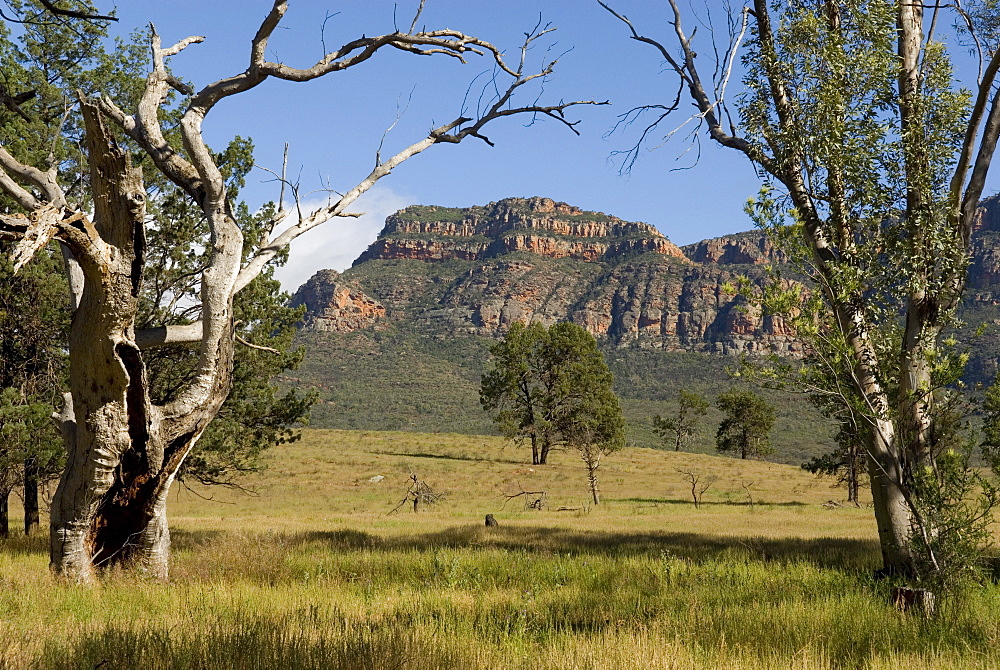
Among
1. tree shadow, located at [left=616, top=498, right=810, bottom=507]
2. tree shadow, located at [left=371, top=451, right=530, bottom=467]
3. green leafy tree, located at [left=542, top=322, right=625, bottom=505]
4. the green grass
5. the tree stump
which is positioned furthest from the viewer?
the green grass

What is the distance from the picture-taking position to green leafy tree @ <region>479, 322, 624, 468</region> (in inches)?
2103

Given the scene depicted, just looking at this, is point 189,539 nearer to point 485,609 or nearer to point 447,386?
point 485,609

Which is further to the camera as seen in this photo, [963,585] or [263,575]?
[263,575]

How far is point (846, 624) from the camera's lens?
6152 mm

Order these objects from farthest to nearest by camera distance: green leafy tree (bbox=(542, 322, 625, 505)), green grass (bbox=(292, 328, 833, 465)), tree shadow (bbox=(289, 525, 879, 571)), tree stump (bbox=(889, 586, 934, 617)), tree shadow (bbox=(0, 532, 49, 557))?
green grass (bbox=(292, 328, 833, 465)) → green leafy tree (bbox=(542, 322, 625, 505)) → tree shadow (bbox=(289, 525, 879, 571)) → tree shadow (bbox=(0, 532, 49, 557)) → tree stump (bbox=(889, 586, 934, 617))

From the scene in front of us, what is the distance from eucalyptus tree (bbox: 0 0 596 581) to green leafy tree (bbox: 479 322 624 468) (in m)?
44.0

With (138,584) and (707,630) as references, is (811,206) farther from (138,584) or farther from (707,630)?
(138,584)

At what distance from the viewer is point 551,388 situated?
186ft

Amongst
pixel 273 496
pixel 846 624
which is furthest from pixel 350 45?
pixel 273 496

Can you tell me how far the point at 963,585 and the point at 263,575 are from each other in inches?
289

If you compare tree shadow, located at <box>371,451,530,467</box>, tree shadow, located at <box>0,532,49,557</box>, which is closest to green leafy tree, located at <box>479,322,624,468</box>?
tree shadow, located at <box>371,451,530,467</box>

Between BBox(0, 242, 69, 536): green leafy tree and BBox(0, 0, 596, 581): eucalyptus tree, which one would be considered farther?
BBox(0, 242, 69, 536): green leafy tree

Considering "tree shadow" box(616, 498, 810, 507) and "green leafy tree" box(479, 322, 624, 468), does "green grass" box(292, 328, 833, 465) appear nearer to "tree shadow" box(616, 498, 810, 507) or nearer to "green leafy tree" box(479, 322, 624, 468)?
"green leafy tree" box(479, 322, 624, 468)

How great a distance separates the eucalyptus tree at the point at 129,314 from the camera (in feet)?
22.7
